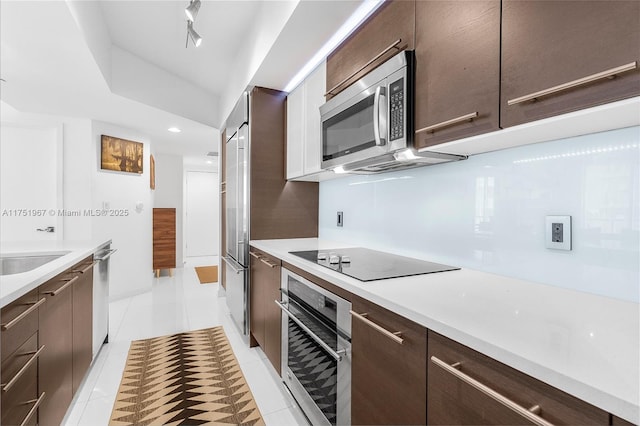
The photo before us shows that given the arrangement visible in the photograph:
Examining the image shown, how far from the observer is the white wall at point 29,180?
12.0 feet

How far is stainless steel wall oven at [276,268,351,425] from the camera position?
122cm

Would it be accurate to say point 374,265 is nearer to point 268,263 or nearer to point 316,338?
point 316,338

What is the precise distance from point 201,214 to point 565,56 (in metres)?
7.73

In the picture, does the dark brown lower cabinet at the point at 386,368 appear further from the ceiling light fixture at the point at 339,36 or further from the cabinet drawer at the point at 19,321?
the ceiling light fixture at the point at 339,36

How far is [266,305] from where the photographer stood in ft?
6.97

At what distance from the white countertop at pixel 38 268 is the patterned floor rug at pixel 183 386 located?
89 centimetres

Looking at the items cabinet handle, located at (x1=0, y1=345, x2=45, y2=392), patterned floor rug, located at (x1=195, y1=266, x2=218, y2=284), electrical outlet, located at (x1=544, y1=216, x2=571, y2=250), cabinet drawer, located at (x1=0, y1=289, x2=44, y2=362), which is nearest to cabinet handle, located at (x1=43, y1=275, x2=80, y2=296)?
cabinet drawer, located at (x1=0, y1=289, x2=44, y2=362)

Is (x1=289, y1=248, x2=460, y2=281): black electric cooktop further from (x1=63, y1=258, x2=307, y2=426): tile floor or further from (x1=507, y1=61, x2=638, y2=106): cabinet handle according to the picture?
(x1=63, y1=258, x2=307, y2=426): tile floor

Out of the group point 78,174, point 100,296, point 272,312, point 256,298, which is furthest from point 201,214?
point 272,312

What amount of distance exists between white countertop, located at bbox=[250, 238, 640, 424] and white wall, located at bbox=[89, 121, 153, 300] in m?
3.82

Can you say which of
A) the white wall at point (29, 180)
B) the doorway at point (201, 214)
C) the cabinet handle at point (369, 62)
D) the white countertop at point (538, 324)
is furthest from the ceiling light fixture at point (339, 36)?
the doorway at point (201, 214)

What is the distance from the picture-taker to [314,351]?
146 centimetres

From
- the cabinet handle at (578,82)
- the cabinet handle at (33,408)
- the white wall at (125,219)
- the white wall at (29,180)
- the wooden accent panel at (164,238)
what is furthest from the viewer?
the wooden accent panel at (164,238)

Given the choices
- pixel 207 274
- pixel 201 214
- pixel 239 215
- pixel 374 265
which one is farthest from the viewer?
pixel 201 214
